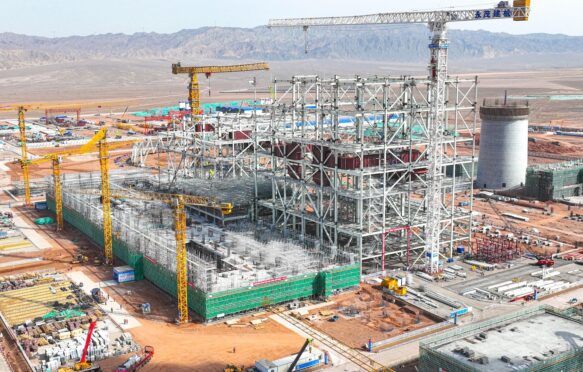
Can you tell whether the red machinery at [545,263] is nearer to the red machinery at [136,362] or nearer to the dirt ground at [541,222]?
the dirt ground at [541,222]

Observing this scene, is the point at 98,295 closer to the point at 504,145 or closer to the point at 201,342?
the point at 201,342

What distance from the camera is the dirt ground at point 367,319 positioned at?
4688cm

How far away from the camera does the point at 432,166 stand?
59750 mm

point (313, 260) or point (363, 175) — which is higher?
point (363, 175)

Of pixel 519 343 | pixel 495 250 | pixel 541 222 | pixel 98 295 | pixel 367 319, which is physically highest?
pixel 519 343

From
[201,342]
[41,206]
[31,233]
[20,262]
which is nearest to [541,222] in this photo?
[201,342]

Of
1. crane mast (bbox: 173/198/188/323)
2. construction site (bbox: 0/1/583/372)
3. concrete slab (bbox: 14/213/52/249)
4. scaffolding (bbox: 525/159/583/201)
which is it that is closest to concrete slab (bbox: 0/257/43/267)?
construction site (bbox: 0/1/583/372)

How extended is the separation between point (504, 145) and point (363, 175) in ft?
142

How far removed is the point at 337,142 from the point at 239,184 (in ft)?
60.2

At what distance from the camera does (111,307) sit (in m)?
51.5

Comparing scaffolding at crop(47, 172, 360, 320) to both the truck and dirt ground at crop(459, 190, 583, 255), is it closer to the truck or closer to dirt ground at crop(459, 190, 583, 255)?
the truck

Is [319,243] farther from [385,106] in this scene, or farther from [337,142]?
[385,106]

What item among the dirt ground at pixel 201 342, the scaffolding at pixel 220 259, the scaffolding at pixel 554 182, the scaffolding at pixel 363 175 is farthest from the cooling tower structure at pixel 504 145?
the dirt ground at pixel 201 342

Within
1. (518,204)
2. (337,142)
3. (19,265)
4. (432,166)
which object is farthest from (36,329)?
(518,204)
